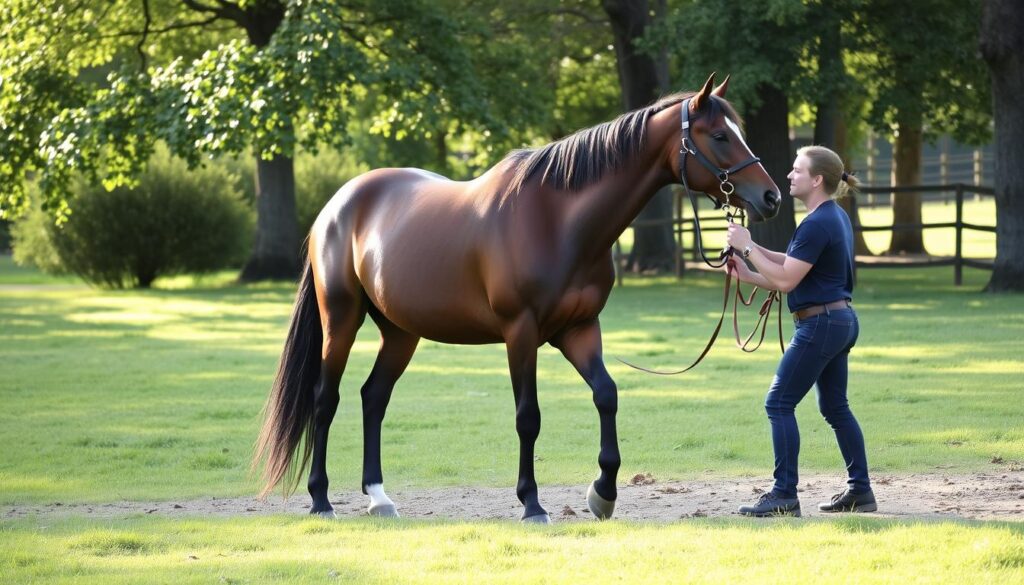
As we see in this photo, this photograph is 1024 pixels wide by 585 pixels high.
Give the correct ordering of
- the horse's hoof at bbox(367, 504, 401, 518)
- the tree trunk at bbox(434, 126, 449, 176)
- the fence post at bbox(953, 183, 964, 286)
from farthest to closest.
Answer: the tree trunk at bbox(434, 126, 449, 176)
the fence post at bbox(953, 183, 964, 286)
the horse's hoof at bbox(367, 504, 401, 518)

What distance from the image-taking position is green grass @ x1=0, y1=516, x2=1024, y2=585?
4.95 m

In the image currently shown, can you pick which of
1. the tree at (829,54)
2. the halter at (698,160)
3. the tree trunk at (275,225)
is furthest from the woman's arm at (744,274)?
the tree trunk at (275,225)

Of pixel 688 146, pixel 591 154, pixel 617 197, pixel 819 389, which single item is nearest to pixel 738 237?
pixel 688 146

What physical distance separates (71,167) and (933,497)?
18.9 m

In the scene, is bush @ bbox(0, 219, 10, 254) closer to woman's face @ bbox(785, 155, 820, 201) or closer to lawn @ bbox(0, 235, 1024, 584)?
lawn @ bbox(0, 235, 1024, 584)

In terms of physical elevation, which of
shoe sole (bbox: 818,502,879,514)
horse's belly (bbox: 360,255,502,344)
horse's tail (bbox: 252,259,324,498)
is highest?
horse's belly (bbox: 360,255,502,344)

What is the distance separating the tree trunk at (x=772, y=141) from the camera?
22.5m

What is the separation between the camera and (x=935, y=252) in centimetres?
3344

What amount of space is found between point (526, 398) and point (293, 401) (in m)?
1.78

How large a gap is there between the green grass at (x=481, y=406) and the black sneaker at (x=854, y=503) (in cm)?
145

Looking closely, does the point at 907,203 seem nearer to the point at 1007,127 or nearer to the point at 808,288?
the point at 1007,127

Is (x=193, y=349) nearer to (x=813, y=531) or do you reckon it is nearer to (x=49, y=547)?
(x=49, y=547)

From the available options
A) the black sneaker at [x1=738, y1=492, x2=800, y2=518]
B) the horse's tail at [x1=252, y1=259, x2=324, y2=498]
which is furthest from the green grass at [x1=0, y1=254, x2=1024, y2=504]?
the black sneaker at [x1=738, y1=492, x2=800, y2=518]

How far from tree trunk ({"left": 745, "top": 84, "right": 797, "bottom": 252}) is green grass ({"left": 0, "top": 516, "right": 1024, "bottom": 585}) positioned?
56.6ft
